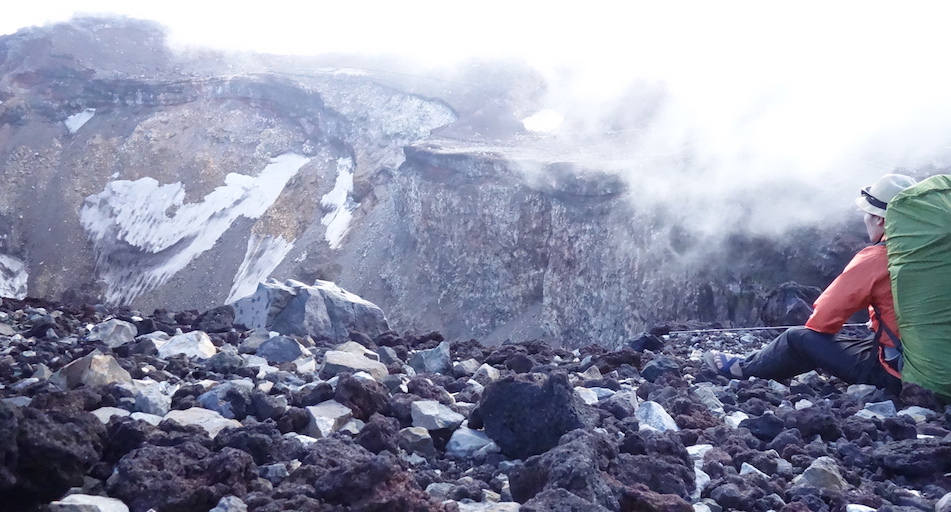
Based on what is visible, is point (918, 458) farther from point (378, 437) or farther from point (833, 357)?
point (378, 437)

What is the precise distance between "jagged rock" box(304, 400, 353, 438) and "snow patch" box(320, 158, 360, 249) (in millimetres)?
25066

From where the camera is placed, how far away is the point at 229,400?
3.77 meters

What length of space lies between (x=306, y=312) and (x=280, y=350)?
191 cm

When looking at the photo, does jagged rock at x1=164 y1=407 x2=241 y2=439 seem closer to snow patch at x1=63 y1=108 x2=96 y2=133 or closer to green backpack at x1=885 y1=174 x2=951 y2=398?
green backpack at x1=885 y1=174 x2=951 y2=398

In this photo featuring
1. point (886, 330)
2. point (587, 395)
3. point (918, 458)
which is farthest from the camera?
point (886, 330)

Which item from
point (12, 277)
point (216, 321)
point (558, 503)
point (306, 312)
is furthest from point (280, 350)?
point (12, 277)

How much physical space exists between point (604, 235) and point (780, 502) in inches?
624

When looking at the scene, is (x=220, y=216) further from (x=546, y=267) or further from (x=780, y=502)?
(x=780, y=502)

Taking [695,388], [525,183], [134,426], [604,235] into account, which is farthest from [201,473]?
[525,183]

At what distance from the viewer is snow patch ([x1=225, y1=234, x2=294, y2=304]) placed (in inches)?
1136

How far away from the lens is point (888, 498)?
3039 millimetres

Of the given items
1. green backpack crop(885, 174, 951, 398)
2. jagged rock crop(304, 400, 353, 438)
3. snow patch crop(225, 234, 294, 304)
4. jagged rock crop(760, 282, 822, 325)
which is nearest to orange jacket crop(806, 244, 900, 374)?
green backpack crop(885, 174, 951, 398)

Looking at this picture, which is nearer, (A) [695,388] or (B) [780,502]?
(B) [780,502]

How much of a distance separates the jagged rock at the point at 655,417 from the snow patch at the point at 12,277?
34.3m
